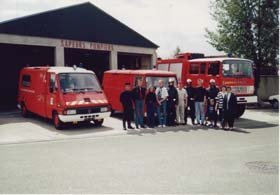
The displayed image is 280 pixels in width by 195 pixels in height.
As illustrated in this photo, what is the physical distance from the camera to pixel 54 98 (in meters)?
13.2

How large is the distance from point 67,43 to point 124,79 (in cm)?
658

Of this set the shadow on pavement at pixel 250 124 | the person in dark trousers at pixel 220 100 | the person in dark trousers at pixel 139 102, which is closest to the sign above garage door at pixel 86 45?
the person in dark trousers at pixel 139 102

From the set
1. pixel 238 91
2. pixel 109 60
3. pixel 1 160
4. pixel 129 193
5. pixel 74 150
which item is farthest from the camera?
pixel 109 60

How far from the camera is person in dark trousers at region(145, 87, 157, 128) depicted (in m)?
13.5

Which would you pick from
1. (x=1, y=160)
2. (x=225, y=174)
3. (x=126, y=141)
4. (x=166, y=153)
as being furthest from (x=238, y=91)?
(x=1, y=160)

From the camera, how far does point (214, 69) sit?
1622 cm

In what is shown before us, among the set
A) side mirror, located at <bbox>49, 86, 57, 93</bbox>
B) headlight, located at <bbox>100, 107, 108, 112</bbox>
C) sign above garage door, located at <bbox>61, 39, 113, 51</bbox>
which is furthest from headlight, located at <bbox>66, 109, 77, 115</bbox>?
sign above garage door, located at <bbox>61, 39, 113, 51</bbox>

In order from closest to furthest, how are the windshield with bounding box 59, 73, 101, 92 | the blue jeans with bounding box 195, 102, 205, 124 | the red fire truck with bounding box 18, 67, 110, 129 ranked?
the red fire truck with bounding box 18, 67, 110, 129 < the windshield with bounding box 59, 73, 101, 92 < the blue jeans with bounding box 195, 102, 205, 124

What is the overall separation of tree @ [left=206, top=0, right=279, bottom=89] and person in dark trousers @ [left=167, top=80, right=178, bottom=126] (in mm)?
10579

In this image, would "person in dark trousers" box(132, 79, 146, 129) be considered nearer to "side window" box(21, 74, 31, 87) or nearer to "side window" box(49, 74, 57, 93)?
"side window" box(49, 74, 57, 93)

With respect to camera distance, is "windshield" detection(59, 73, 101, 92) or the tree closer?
"windshield" detection(59, 73, 101, 92)

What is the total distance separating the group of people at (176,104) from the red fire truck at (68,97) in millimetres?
1073

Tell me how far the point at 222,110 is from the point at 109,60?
11285 mm

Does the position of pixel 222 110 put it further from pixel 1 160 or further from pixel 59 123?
pixel 1 160
